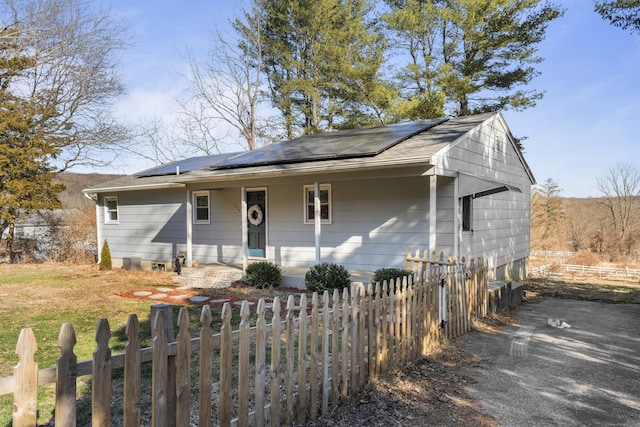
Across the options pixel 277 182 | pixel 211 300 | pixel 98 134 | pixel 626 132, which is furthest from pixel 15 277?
pixel 626 132

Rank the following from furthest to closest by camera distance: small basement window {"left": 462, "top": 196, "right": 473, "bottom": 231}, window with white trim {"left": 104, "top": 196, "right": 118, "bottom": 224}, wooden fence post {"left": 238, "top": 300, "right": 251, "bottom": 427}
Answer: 1. window with white trim {"left": 104, "top": 196, "right": 118, "bottom": 224}
2. small basement window {"left": 462, "top": 196, "right": 473, "bottom": 231}
3. wooden fence post {"left": 238, "top": 300, "right": 251, "bottom": 427}

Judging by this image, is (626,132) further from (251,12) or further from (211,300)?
(211,300)

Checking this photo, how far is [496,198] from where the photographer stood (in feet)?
39.7

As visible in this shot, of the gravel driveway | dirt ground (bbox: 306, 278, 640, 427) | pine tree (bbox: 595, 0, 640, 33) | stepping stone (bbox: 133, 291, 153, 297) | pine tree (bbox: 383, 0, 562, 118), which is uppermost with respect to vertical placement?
pine tree (bbox: 383, 0, 562, 118)

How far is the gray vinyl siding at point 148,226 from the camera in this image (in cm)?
1469

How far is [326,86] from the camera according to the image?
20.8m

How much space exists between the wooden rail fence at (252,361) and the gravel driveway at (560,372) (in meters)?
0.95

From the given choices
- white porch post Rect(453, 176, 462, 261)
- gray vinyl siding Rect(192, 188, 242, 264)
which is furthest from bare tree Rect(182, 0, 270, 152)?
white porch post Rect(453, 176, 462, 261)

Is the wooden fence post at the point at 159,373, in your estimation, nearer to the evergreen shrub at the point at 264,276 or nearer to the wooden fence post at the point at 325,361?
the wooden fence post at the point at 325,361

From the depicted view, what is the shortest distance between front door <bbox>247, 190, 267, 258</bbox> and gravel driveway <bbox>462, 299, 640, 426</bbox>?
7.12 m

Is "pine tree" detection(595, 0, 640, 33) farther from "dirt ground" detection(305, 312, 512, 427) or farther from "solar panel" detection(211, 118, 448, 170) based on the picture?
"dirt ground" detection(305, 312, 512, 427)

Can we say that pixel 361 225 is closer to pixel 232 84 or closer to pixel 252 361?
pixel 252 361

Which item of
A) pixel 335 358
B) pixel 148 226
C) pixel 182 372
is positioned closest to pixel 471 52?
pixel 148 226

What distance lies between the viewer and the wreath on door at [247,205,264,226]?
12406 millimetres
